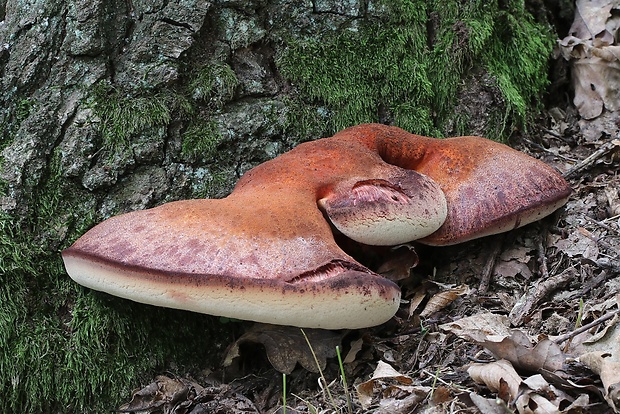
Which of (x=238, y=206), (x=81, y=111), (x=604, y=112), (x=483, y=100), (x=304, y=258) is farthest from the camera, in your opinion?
(x=604, y=112)

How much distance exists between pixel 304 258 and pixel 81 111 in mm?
1774

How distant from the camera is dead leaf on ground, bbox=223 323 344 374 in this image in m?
3.33

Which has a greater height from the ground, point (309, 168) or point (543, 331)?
point (309, 168)

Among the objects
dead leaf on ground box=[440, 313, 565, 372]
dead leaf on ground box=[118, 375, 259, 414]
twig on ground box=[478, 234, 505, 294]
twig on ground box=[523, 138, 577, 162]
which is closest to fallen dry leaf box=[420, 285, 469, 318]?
twig on ground box=[478, 234, 505, 294]

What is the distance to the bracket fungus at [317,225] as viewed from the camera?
2.73 meters

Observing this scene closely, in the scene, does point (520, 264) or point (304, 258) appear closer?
point (304, 258)

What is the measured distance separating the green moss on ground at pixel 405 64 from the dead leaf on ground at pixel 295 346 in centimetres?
148

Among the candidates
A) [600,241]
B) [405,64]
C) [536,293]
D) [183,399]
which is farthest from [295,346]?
[405,64]

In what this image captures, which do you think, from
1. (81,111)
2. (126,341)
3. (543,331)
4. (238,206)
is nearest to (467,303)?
(543,331)

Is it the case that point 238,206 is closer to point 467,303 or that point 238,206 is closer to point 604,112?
point 467,303

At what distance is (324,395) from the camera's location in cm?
309

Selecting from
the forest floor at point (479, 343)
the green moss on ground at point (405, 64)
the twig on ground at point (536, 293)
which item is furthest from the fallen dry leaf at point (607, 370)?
the green moss on ground at point (405, 64)

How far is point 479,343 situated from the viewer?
109 inches

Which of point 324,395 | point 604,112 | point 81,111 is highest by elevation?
point 81,111
